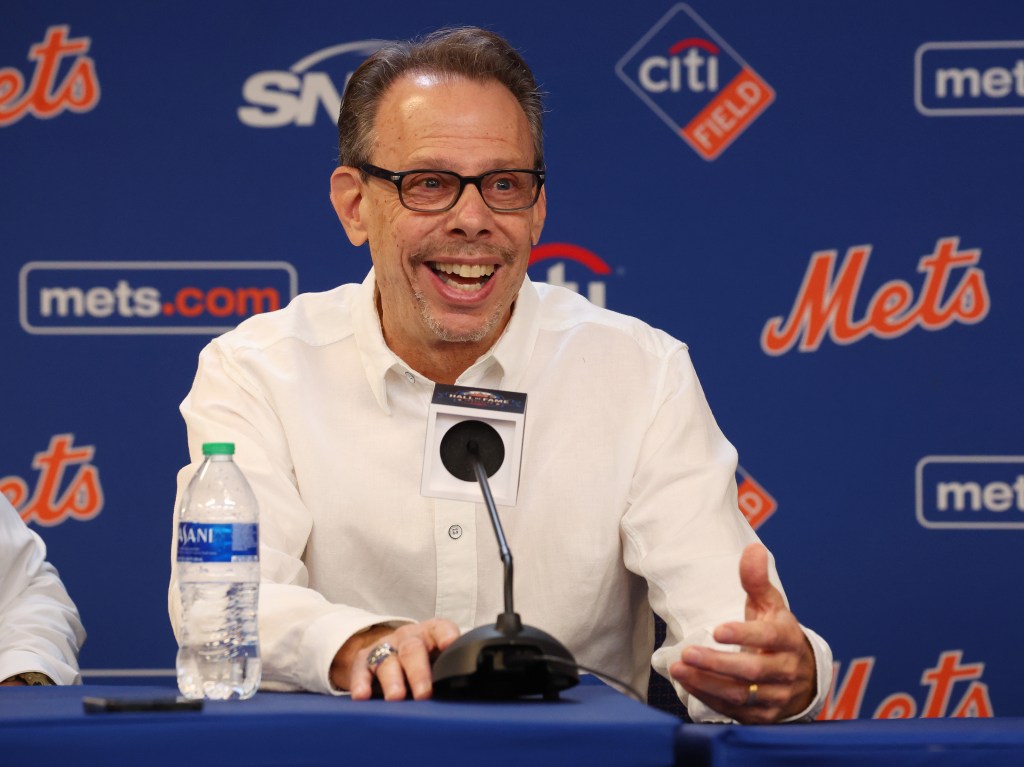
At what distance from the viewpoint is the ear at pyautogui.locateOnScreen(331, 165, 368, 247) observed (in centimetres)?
215

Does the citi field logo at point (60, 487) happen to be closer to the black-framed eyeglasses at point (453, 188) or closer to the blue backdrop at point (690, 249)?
the blue backdrop at point (690, 249)

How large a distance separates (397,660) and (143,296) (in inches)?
79.8

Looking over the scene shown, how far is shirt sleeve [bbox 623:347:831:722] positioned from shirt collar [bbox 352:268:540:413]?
22cm

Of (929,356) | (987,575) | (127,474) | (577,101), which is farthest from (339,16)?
(987,575)

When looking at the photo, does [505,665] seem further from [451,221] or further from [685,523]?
[451,221]

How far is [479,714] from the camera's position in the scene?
1090 mm

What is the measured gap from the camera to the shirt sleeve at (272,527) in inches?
58.7

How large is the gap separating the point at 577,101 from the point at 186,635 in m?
1.96

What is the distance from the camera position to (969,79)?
309 centimetres

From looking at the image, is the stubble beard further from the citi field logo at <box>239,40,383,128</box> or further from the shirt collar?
the citi field logo at <box>239,40,383,128</box>

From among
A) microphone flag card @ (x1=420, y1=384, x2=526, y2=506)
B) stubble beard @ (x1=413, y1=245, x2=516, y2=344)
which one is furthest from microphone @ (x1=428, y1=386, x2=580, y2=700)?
stubble beard @ (x1=413, y1=245, x2=516, y2=344)

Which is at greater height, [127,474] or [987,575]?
[127,474]

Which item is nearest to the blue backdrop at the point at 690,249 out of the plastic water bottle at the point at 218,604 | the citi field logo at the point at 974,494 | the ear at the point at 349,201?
the citi field logo at the point at 974,494

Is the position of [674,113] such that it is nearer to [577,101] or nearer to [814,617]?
[577,101]
